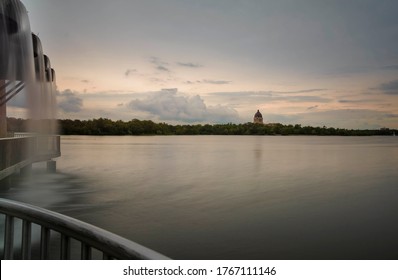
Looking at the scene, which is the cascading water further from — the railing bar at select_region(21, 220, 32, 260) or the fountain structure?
the railing bar at select_region(21, 220, 32, 260)

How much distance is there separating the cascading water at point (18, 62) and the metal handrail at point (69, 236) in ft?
12.6

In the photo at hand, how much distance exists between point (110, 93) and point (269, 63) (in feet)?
4.07

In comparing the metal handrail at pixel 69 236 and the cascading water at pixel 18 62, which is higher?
the cascading water at pixel 18 62

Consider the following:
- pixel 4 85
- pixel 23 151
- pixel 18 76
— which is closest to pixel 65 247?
pixel 18 76

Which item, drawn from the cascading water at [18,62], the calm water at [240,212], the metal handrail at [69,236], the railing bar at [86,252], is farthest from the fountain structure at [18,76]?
the railing bar at [86,252]

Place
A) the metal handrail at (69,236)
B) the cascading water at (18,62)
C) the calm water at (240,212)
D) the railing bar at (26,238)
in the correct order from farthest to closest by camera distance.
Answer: the cascading water at (18,62) → the calm water at (240,212) → the railing bar at (26,238) → the metal handrail at (69,236)

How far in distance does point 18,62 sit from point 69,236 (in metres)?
4.88

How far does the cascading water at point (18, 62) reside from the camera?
450 centimetres

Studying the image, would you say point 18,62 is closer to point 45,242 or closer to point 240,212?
point 240,212

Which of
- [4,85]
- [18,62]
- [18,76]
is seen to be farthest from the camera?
[4,85]

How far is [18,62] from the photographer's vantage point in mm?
5277

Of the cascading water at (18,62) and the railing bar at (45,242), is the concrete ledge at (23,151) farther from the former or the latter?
the railing bar at (45,242)

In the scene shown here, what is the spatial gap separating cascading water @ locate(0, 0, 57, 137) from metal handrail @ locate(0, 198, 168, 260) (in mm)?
3849

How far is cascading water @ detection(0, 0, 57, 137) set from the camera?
14.8 ft
